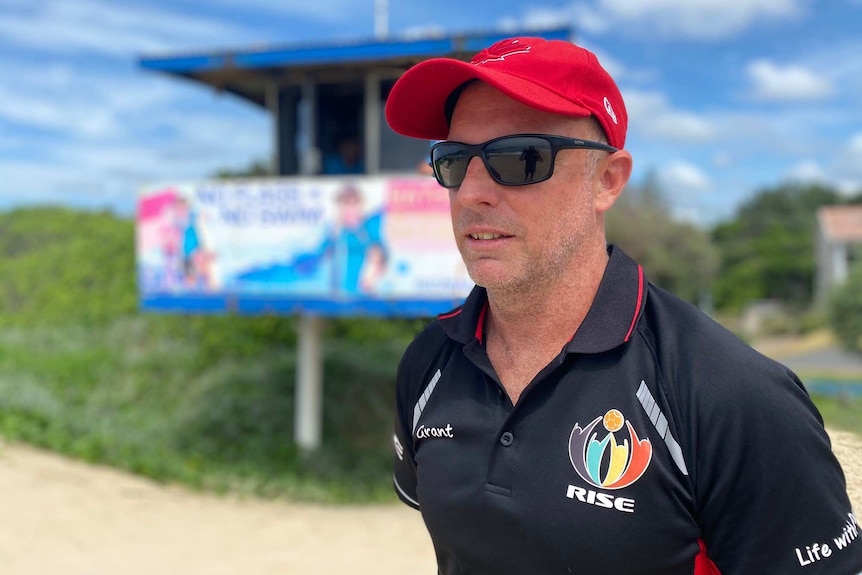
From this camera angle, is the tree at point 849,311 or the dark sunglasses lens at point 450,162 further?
the tree at point 849,311

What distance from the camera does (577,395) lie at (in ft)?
5.30

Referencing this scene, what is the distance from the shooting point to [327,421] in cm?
1226

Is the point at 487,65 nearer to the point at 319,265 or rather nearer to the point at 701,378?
the point at 701,378

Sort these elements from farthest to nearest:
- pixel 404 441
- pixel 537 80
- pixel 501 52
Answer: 1. pixel 404 441
2. pixel 501 52
3. pixel 537 80

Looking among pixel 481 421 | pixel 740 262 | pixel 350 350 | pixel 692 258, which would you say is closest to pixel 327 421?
pixel 350 350

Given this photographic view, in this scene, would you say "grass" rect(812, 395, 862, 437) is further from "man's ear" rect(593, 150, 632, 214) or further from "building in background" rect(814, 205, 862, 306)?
"building in background" rect(814, 205, 862, 306)

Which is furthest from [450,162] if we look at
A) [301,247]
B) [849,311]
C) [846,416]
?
[849,311]

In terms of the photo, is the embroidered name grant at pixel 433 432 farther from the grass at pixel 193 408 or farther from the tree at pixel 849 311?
the tree at pixel 849 311

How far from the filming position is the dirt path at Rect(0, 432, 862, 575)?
7605 millimetres

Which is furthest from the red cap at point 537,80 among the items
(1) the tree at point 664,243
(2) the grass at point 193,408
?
(1) the tree at point 664,243

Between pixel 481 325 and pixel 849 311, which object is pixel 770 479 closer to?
pixel 481 325

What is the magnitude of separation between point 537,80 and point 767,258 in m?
58.5

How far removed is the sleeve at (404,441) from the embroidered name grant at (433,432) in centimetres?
15

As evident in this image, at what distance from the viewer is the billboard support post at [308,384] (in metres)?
11.4
